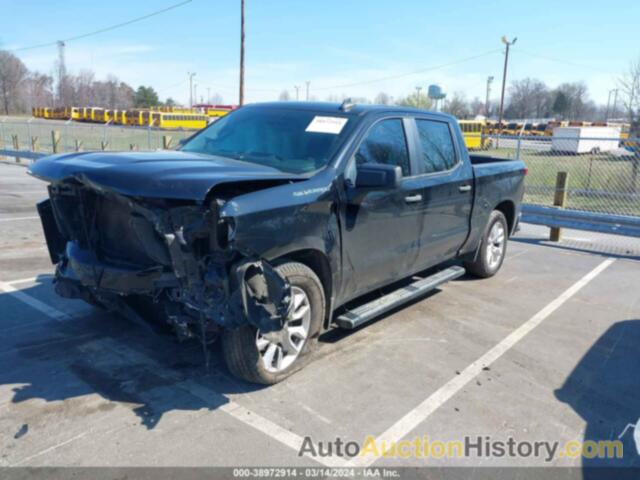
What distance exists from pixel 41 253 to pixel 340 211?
507cm

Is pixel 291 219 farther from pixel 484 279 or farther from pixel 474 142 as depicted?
pixel 474 142

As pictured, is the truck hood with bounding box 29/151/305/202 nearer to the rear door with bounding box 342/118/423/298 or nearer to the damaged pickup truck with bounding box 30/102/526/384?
the damaged pickup truck with bounding box 30/102/526/384

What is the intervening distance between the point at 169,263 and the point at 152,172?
0.58 meters

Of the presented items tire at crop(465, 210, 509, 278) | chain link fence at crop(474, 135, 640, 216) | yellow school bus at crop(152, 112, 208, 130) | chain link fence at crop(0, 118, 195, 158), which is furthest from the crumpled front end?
yellow school bus at crop(152, 112, 208, 130)

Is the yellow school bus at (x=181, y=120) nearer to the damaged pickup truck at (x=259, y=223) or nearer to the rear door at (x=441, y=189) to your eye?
the rear door at (x=441, y=189)

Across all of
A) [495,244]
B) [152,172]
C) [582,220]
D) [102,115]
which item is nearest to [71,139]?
[582,220]

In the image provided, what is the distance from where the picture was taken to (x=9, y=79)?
8700cm

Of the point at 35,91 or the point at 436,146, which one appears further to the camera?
Result: the point at 35,91

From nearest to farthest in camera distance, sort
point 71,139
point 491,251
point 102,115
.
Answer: point 491,251 → point 71,139 → point 102,115

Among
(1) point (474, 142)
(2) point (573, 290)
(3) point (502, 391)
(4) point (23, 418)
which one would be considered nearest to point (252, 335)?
(4) point (23, 418)

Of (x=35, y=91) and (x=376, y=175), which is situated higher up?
(x=35, y=91)

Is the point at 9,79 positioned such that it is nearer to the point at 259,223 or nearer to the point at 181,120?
the point at 181,120

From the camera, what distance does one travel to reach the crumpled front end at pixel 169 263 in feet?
10.8

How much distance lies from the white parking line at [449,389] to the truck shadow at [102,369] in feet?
3.45
